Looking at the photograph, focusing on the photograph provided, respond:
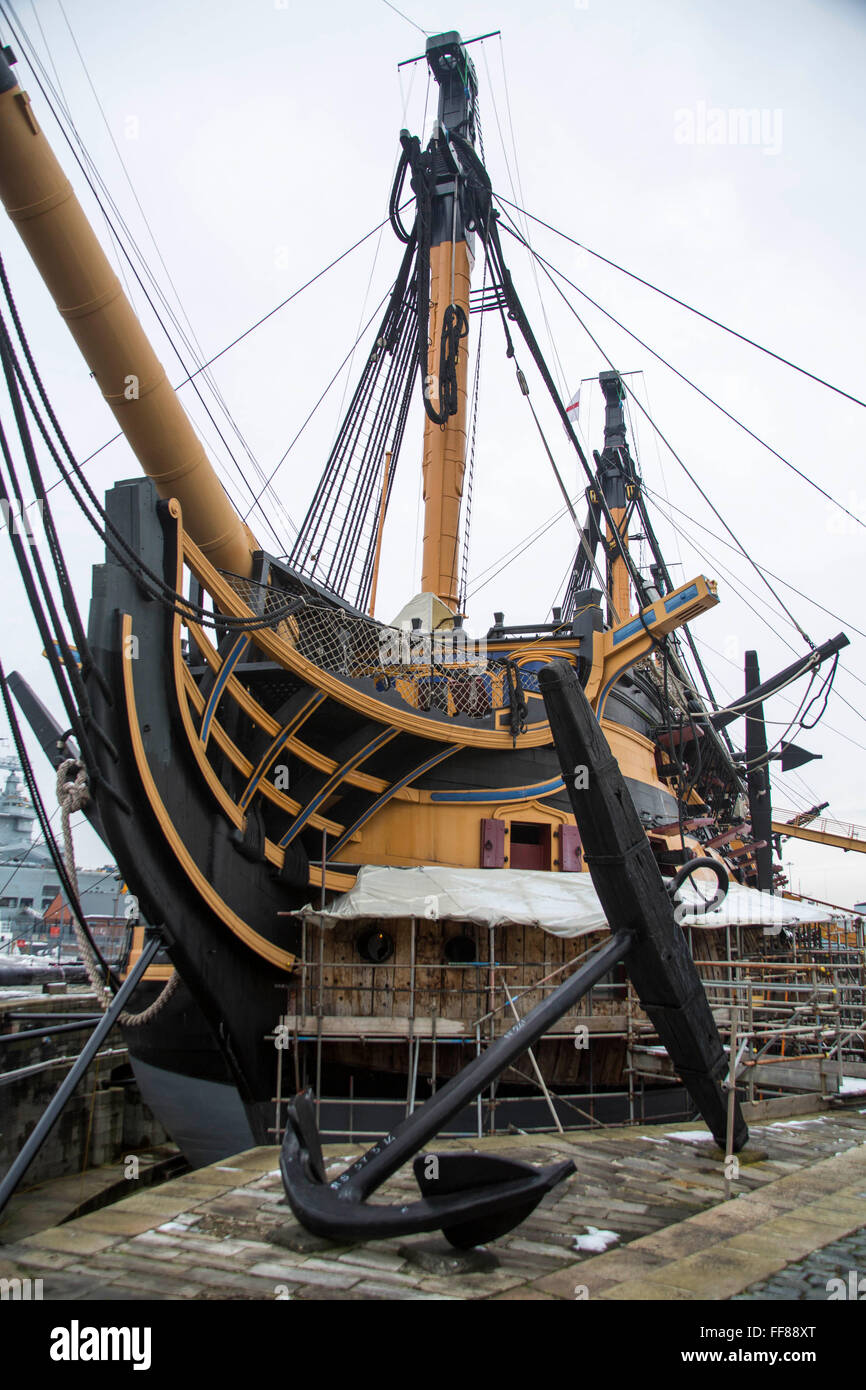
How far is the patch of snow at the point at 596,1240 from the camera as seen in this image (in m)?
4.38

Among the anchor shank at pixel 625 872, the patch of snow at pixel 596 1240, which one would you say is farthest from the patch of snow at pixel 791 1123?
the patch of snow at pixel 596 1240

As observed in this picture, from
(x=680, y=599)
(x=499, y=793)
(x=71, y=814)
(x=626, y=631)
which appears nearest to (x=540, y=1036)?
(x=71, y=814)

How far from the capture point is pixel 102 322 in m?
6.70

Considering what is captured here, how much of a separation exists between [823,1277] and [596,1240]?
1.13m

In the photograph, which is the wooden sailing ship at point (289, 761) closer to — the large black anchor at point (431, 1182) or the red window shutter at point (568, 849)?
the red window shutter at point (568, 849)

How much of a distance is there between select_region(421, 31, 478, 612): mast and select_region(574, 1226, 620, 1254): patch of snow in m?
11.7

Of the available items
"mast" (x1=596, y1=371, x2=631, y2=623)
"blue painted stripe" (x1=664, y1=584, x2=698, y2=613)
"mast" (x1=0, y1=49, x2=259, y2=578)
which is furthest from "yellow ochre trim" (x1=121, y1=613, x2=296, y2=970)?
"mast" (x1=596, y1=371, x2=631, y2=623)

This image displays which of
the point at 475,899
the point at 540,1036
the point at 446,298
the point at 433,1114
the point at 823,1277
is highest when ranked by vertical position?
the point at 446,298

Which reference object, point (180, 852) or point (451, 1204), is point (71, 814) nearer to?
point (180, 852)

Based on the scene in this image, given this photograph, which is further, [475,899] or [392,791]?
[392,791]

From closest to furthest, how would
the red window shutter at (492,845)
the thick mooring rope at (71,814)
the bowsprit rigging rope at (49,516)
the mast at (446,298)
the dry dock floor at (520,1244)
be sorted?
the dry dock floor at (520,1244), the bowsprit rigging rope at (49,516), the thick mooring rope at (71,814), the red window shutter at (492,845), the mast at (446,298)

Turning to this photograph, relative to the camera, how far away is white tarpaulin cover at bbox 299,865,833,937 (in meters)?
9.69

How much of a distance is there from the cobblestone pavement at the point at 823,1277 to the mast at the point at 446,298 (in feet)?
39.8
